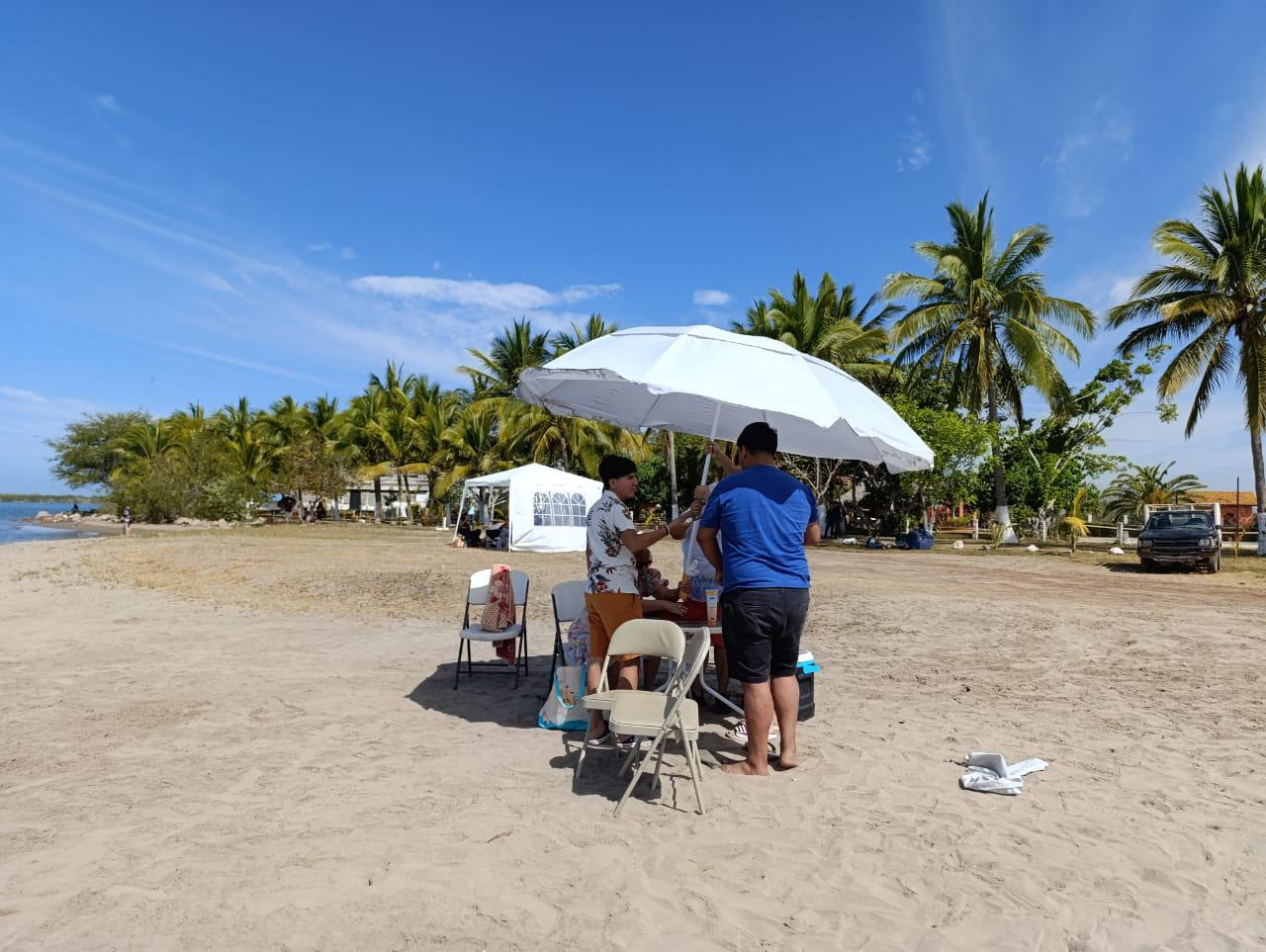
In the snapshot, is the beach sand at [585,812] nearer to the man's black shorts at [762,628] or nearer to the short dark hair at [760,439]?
the man's black shorts at [762,628]

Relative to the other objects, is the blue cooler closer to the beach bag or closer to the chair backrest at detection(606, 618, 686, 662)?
the chair backrest at detection(606, 618, 686, 662)

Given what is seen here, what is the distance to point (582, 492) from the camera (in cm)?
2273

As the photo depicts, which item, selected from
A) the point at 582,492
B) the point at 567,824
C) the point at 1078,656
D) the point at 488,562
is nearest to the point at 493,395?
the point at 582,492

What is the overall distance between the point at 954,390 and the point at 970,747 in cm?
2575

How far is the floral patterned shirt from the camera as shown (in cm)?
435

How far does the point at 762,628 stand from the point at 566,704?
5.12ft

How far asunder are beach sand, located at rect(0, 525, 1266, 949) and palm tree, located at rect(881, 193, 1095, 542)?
1957 centimetres

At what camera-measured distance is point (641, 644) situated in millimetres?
4148

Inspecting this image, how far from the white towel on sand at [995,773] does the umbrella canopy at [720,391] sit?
1767 mm

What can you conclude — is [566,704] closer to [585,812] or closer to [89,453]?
[585,812]

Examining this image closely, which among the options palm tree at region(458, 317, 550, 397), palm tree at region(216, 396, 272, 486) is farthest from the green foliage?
palm tree at region(458, 317, 550, 397)

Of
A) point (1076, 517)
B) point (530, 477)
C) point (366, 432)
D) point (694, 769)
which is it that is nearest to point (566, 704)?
point (694, 769)

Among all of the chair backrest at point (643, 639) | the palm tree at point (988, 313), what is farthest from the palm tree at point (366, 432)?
the chair backrest at point (643, 639)

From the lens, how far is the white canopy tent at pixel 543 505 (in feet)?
71.6
